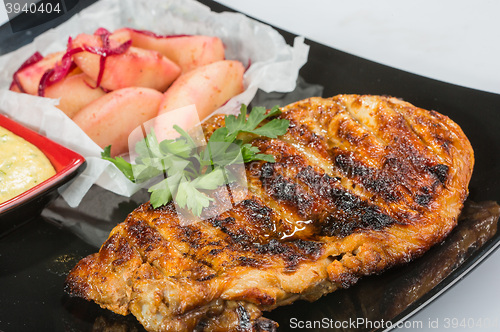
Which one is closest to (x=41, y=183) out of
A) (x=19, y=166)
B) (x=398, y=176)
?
(x=19, y=166)

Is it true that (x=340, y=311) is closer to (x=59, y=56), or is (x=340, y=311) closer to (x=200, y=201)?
(x=200, y=201)

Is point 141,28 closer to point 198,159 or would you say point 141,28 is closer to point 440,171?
point 198,159

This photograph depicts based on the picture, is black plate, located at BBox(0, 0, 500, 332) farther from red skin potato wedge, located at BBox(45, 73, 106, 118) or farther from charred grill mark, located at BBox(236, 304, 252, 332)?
red skin potato wedge, located at BBox(45, 73, 106, 118)

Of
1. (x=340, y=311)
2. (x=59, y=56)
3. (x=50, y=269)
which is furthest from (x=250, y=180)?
(x=59, y=56)

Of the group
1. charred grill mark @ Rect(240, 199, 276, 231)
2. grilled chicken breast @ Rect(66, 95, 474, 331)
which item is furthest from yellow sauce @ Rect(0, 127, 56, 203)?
charred grill mark @ Rect(240, 199, 276, 231)

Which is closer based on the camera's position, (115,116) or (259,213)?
(259,213)

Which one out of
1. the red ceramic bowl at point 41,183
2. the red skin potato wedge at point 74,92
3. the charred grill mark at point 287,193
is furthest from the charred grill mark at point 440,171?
the red skin potato wedge at point 74,92
